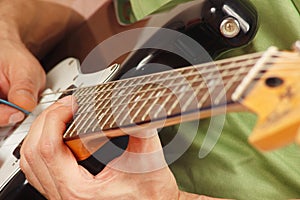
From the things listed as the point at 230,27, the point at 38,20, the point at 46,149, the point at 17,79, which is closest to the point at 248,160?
the point at 230,27

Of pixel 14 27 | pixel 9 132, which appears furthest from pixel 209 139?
pixel 14 27

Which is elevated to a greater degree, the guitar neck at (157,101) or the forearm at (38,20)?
the forearm at (38,20)

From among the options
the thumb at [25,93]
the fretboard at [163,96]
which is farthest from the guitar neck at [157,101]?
the thumb at [25,93]

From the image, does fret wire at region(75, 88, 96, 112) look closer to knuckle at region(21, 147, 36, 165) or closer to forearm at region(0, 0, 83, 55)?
knuckle at region(21, 147, 36, 165)

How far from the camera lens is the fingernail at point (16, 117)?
845 millimetres

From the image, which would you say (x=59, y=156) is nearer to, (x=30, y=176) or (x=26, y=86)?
(x=30, y=176)

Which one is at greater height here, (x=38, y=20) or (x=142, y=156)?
(x=38, y=20)

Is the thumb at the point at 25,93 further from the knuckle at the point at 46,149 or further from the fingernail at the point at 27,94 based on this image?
the knuckle at the point at 46,149

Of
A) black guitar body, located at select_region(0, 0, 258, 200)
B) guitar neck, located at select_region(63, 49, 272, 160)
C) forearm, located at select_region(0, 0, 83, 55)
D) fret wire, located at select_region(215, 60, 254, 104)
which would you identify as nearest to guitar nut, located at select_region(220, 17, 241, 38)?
black guitar body, located at select_region(0, 0, 258, 200)

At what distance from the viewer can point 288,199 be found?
724 mm

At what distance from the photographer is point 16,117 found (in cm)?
85

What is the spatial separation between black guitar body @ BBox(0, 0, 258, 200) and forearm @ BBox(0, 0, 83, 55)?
308 mm

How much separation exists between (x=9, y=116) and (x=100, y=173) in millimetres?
275

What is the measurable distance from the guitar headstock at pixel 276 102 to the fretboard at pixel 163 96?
3 cm
